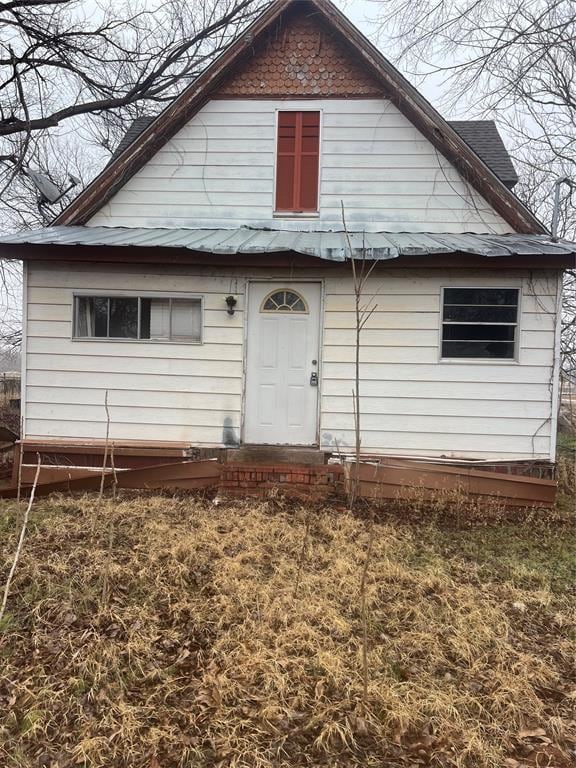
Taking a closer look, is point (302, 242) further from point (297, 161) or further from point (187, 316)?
point (187, 316)

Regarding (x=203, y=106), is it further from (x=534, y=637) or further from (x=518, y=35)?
(x=534, y=637)

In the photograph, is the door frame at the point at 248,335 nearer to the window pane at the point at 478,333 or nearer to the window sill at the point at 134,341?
the window sill at the point at 134,341

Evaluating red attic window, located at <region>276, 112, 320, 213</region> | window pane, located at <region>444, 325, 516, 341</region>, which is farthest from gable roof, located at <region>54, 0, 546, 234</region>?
window pane, located at <region>444, 325, 516, 341</region>

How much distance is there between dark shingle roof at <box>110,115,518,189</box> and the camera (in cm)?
814

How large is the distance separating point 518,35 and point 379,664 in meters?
6.53

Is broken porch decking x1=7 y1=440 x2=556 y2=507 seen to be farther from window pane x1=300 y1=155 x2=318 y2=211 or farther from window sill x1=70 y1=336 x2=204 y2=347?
window pane x1=300 y1=155 x2=318 y2=211

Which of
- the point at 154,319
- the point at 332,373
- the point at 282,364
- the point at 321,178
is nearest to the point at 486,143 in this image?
the point at 321,178

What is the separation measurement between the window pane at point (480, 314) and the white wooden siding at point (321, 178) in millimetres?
1253

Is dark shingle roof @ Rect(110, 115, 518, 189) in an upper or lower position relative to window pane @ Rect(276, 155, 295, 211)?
upper

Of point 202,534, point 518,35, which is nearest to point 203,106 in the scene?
point 518,35

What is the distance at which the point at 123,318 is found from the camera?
684 cm

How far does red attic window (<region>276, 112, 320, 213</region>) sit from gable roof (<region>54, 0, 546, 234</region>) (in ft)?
3.24

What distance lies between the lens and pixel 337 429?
6.63m

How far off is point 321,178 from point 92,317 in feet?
12.7
